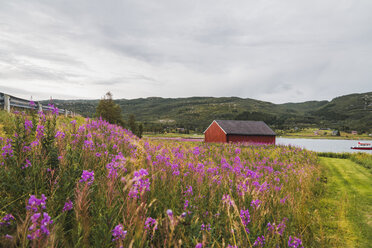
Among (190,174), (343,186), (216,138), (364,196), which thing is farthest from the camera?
(216,138)

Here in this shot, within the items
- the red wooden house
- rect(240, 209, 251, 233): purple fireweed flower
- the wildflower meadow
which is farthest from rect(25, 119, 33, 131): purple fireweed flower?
the red wooden house

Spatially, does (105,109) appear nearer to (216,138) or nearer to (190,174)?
(216,138)

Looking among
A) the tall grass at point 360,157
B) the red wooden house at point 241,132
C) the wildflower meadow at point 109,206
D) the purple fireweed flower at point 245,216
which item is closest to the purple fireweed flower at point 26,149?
the wildflower meadow at point 109,206

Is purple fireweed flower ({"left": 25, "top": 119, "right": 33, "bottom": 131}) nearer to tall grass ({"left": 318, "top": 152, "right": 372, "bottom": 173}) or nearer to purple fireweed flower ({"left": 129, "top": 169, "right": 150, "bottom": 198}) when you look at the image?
purple fireweed flower ({"left": 129, "top": 169, "right": 150, "bottom": 198})

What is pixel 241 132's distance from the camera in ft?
129

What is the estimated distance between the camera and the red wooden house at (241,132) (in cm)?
3900

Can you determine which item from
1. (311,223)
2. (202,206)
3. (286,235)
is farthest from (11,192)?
(311,223)

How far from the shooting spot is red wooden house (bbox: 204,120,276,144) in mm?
39003

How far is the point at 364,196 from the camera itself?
8.57 metres

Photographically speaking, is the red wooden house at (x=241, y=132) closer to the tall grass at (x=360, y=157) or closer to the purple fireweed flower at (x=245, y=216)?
the tall grass at (x=360, y=157)

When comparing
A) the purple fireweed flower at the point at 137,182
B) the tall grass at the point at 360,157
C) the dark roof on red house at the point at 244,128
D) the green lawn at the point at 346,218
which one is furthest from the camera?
the dark roof on red house at the point at 244,128

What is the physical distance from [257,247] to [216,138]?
39005mm

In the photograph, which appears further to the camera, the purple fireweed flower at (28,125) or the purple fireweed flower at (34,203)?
the purple fireweed flower at (28,125)

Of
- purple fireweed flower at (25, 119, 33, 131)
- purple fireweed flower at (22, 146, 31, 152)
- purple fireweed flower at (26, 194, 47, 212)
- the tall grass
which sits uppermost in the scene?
purple fireweed flower at (25, 119, 33, 131)
